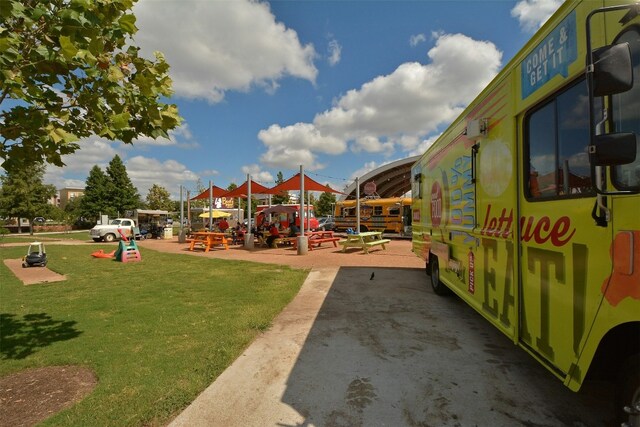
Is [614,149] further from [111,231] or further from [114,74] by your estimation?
[111,231]

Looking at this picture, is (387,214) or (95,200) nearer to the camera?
(387,214)

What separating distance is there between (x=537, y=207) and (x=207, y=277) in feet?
28.5

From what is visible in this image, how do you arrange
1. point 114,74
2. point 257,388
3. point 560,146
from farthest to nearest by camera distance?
point 257,388 → point 114,74 → point 560,146

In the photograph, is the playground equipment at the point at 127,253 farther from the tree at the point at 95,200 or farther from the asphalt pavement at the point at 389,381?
the tree at the point at 95,200

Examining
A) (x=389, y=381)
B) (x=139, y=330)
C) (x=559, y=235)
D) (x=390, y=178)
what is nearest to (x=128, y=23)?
(x=559, y=235)

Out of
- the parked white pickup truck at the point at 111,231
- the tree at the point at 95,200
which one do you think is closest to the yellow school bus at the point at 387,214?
the parked white pickup truck at the point at 111,231

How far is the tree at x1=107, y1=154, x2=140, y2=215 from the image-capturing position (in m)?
52.0

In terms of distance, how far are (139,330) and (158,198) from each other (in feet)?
235

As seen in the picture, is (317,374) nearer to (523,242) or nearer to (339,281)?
(523,242)

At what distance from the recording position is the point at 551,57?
2.77 meters

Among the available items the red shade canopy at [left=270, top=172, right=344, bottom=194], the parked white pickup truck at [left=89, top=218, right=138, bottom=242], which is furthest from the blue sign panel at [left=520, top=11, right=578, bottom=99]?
the parked white pickup truck at [left=89, top=218, right=138, bottom=242]

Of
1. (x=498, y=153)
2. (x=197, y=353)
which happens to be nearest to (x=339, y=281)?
(x=197, y=353)

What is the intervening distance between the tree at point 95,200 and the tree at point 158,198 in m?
16.9

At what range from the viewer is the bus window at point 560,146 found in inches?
96.0
